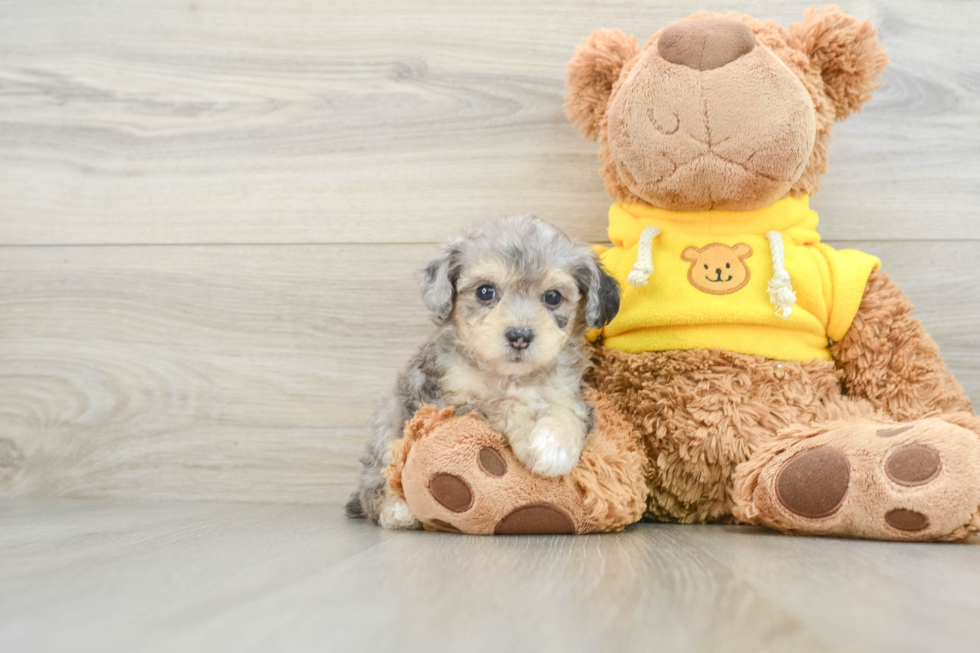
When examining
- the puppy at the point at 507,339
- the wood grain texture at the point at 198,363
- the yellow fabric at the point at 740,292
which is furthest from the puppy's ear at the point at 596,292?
the wood grain texture at the point at 198,363

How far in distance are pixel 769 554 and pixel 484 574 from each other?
17.7 inches

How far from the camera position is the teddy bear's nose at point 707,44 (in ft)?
4.84

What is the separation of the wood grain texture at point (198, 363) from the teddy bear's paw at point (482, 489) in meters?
A: 0.71

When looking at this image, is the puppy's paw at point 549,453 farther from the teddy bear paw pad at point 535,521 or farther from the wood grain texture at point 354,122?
Result: the wood grain texture at point 354,122

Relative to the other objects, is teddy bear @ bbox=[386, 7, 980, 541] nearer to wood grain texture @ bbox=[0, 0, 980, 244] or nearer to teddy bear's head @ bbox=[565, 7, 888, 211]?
teddy bear's head @ bbox=[565, 7, 888, 211]

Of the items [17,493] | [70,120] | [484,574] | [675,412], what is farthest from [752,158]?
[17,493]

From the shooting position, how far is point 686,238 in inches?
63.7

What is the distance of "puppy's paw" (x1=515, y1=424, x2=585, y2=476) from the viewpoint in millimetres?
1310

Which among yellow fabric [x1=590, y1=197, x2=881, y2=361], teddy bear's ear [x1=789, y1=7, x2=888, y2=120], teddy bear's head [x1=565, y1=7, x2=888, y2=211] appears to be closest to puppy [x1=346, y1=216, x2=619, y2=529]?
yellow fabric [x1=590, y1=197, x2=881, y2=361]

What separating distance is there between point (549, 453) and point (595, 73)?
89 cm

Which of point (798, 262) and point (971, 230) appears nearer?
point (798, 262)

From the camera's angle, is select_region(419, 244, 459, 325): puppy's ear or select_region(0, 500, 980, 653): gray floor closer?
select_region(0, 500, 980, 653): gray floor

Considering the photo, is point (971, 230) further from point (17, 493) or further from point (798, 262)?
point (17, 493)

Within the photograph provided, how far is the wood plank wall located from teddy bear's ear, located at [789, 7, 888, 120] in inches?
13.1
